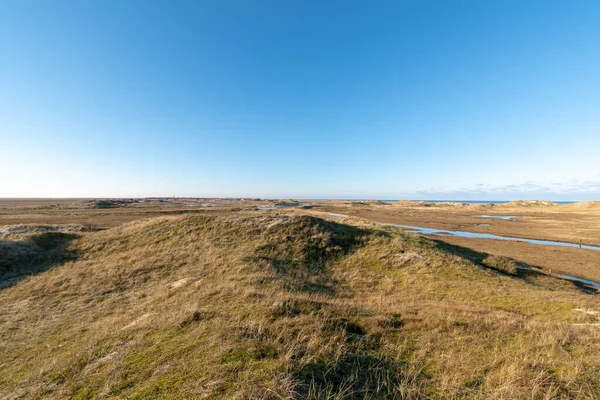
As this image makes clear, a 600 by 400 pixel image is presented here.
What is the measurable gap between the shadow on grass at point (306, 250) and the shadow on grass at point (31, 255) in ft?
56.0

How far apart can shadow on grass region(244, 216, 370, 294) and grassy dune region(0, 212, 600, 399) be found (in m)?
0.35

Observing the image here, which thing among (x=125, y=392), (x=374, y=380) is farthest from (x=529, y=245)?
(x=125, y=392)

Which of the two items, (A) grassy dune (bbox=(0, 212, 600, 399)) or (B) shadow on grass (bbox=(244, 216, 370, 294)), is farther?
(B) shadow on grass (bbox=(244, 216, 370, 294))

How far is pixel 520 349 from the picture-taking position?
6.14 meters

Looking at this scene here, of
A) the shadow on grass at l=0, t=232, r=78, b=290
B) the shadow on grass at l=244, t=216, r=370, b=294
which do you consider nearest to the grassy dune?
Result: the shadow on grass at l=244, t=216, r=370, b=294

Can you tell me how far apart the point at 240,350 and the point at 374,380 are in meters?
2.95

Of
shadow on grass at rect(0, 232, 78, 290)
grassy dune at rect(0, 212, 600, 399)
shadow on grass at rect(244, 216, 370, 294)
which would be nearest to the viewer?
grassy dune at rect(0, 212, 600, 399)

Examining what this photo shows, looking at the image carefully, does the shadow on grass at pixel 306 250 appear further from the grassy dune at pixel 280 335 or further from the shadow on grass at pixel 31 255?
the shadow on grass at pixel 31 255

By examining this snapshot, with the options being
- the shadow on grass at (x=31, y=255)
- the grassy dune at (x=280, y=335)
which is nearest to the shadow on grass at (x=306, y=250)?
the grassy dune at (x=280, y=335)

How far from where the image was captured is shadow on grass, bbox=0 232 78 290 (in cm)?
1817

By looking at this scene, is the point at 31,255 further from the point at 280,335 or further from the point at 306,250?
the point at 280,335

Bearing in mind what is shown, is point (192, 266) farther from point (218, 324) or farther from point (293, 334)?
point (293, 334)

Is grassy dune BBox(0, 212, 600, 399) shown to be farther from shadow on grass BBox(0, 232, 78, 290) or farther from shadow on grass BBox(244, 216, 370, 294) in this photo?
shadow on grass BBox(0, 232, 78, 290)

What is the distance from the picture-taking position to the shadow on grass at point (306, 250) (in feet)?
52.2
